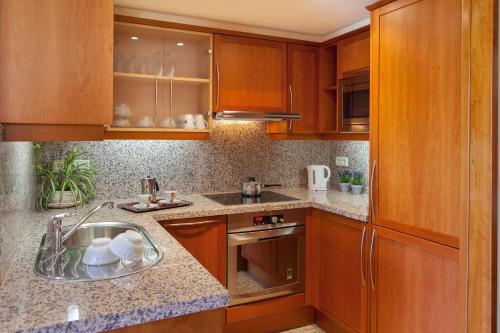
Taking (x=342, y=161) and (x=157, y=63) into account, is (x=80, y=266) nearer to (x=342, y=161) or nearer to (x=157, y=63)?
(x=157, y=63)

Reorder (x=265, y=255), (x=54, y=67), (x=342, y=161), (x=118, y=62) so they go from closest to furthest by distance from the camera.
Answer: (x=54, y=67) < (x=118, y=62) < (x=265, y=255) < (x=342, y=161)

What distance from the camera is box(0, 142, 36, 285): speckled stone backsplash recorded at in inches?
48.5

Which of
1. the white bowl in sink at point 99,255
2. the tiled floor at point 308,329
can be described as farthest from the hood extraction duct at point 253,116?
the tiled floor at point 308,329

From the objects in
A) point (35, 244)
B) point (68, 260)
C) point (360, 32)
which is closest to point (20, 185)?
point (35, 244)

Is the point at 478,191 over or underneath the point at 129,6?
underneath

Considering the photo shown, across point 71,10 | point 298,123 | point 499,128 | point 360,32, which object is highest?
point 360,32

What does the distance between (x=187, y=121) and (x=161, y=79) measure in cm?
35

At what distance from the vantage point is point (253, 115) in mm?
2822

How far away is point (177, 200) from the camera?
2734mm

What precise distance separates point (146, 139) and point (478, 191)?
2042mm

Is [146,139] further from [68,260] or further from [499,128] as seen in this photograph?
[499,128]

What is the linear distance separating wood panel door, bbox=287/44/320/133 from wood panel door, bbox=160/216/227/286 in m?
1.07

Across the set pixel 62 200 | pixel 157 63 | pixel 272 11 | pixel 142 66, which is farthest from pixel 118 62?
pixel 272 11

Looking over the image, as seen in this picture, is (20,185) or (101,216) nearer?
(20,185)
